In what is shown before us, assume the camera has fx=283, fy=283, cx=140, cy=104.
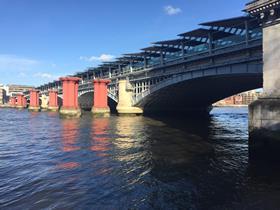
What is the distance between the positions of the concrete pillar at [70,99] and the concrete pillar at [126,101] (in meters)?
9.42

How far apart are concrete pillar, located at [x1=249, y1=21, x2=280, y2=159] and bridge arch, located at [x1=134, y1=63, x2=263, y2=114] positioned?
14328 millimetres

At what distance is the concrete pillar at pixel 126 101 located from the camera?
205 ft

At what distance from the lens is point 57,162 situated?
1734 cm

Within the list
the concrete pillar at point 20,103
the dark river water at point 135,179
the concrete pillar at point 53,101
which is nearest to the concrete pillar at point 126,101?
the dark river water at point 135,179

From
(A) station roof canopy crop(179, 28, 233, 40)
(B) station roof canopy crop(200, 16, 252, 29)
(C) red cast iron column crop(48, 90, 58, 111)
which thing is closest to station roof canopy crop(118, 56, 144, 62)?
(A) station roof canopy crop(179, 28, 233, 40)

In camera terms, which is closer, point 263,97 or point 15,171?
point 15,171

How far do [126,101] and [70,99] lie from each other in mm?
12109

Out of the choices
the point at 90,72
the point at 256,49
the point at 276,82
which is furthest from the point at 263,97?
the point at 90,72

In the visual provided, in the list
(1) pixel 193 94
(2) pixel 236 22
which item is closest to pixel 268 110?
(2) pixel 236 22

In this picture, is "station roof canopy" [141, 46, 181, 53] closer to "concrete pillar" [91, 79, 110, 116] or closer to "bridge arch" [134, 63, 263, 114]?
"bridge arch" [134, 63, 263, 114]

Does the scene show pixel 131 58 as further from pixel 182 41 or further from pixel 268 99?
pixel 268 99

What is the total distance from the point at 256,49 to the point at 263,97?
17052mm

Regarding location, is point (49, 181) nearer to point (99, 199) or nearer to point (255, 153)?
point (99, 199)

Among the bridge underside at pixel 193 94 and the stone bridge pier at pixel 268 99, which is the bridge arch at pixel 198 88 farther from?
the stone bridge pier at pixel 268 99
